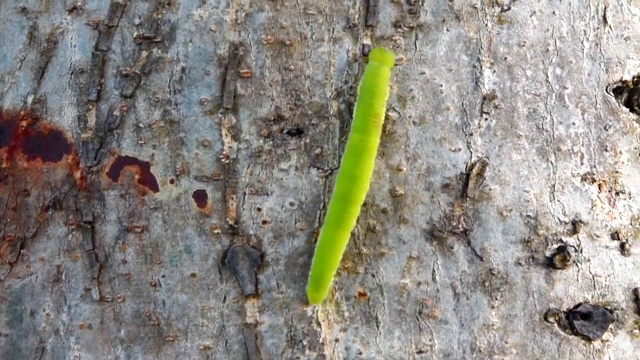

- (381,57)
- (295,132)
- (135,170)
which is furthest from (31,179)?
(381,57)

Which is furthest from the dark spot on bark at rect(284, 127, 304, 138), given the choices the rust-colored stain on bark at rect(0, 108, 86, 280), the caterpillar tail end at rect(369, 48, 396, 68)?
the rust-colored stain on bark at rect(0, 108, 86, 280)

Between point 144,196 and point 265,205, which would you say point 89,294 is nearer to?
point 144,196

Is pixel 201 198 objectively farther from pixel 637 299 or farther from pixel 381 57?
pixel 637 299

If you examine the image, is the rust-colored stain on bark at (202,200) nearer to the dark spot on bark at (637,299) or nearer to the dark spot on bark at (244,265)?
the dark spot on bark at (244,265)

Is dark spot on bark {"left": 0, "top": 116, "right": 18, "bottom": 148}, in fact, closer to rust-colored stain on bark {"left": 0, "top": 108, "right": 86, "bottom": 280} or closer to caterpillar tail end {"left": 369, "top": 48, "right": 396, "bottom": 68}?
rust-colored stain on bark {"left": 0, "top": 108, "right": 86, "bottom": 280}

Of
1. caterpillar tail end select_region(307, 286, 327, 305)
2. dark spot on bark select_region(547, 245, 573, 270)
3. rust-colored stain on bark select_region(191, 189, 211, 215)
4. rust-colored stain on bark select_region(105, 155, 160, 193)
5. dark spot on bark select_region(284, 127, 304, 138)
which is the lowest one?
caterpillar tail end select_region(307, 286, 327, 305)

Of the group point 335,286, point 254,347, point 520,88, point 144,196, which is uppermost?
point 520,88

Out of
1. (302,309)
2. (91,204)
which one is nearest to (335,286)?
(302,309)
